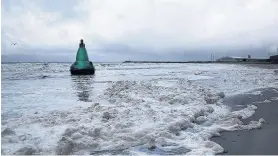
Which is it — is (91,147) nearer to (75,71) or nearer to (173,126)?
(173,126)

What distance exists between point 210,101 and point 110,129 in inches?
246

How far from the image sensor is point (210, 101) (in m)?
13.3

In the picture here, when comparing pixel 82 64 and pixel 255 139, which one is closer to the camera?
pixel 255 139

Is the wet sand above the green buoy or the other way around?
the other way around

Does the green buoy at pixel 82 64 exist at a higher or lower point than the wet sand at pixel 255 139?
higher

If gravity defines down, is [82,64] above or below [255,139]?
above

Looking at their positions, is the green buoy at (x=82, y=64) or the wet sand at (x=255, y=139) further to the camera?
the green buoy at (x=82, y=64)

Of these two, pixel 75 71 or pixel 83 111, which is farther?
pixel 75 71

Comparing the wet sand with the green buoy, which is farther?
the green buoy

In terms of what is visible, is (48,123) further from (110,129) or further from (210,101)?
(210,101)

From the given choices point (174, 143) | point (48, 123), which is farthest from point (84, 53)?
point (174, 143)

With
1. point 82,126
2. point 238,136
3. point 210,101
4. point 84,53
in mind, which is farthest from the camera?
point 84,53

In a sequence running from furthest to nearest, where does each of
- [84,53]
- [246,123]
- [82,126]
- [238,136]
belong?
1. [84,53]
2. [246,123]
3. [82,126]
4. [238,136]

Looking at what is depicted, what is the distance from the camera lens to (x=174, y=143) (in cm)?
729
